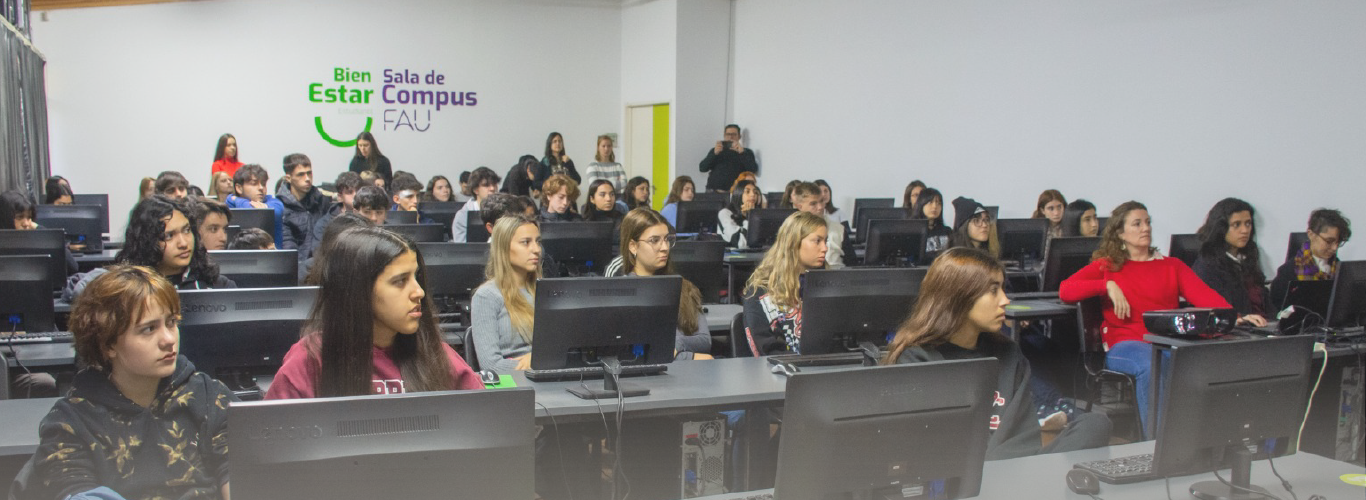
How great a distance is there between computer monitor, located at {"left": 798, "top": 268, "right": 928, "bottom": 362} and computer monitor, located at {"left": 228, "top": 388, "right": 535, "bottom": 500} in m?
1.83

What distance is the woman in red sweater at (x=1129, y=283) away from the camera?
479 centimetres

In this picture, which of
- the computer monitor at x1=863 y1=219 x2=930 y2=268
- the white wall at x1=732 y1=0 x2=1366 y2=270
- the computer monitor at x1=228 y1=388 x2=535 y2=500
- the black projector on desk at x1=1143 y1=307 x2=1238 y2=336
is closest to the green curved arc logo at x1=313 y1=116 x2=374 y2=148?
the white wall at x1=732 y1=0 x2=1366 y2=270

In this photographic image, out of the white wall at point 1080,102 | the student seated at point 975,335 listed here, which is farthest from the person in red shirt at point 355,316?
the white wall at point 1080,102

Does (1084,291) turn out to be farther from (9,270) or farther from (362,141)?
(362,141)

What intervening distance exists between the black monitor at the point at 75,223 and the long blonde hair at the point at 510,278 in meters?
4.11

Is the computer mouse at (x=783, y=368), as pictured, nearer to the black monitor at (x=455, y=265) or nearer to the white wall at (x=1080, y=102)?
the black monitor at (x=455, y=265)

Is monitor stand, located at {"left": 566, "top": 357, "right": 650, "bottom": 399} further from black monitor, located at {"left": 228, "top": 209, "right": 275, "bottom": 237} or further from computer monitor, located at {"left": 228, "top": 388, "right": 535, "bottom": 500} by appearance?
black monitor, located at {"left": 228, "top": 209, "right": 275, "bottom": 237}

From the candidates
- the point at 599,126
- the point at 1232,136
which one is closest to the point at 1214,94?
the point at 1232,136

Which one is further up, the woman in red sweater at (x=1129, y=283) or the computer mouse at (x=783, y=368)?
the woman in red sweater at (x=1129, y=283)

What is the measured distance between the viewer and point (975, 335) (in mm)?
2875

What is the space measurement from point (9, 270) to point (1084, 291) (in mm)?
4366

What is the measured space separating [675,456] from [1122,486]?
5.14ft

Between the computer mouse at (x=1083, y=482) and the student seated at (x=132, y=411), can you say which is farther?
the computer mouse at (x=1083, y=482)

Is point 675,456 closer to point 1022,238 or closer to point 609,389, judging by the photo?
point 609,389
